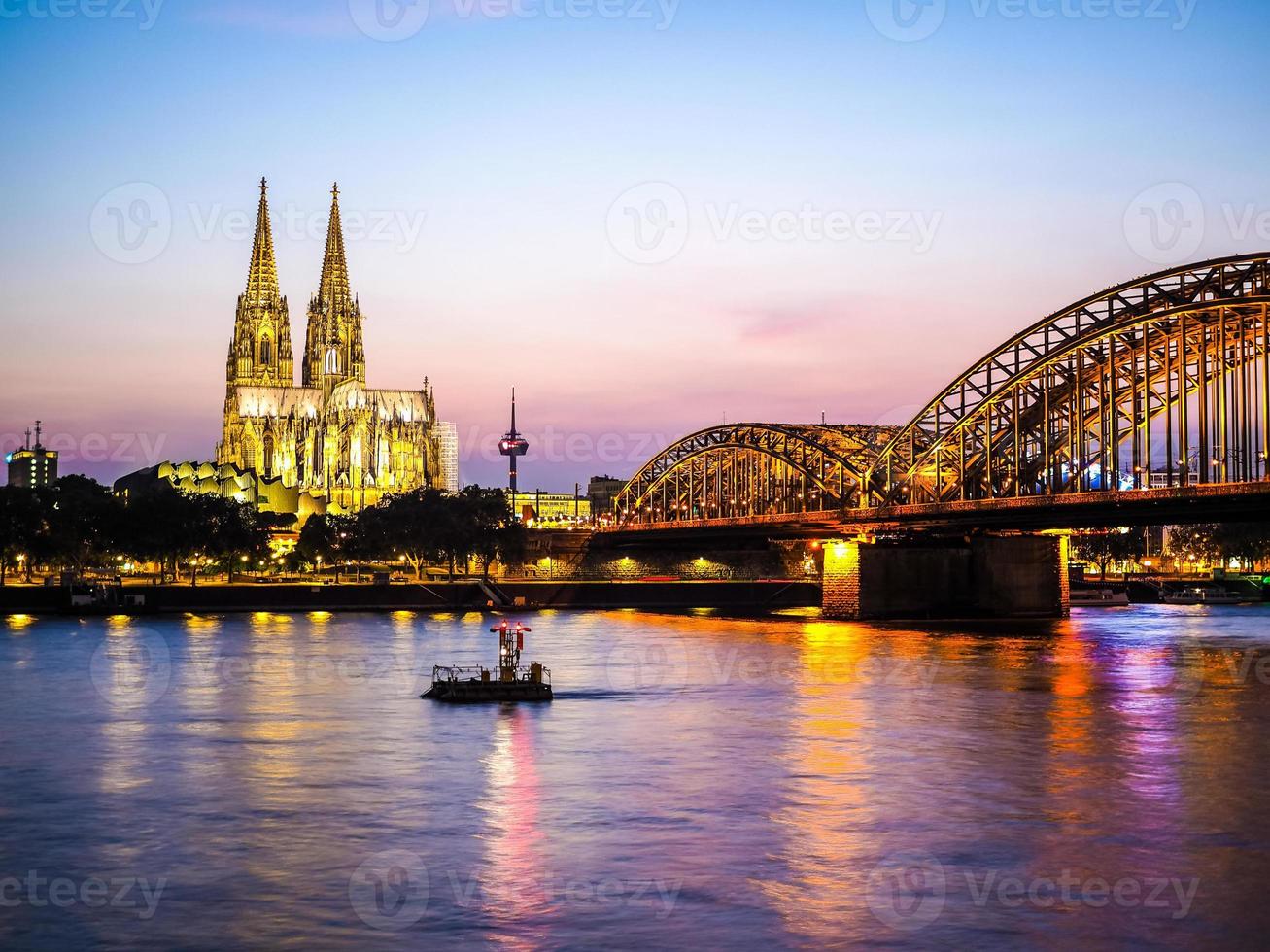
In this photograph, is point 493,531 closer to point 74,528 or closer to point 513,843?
point 74,528

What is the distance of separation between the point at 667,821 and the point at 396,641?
6325cm

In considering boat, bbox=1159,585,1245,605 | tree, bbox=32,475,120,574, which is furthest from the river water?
boat, bbox=1159,585,1245,605

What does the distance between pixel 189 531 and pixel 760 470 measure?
58.0 metres

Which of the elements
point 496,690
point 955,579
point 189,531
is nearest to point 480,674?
point 496,690

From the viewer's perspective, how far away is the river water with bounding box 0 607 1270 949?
97.1 feet

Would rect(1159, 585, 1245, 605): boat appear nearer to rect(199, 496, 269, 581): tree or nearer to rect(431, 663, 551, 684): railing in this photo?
rect(199, 496, 269, 581): tree

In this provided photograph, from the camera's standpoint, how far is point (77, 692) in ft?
226

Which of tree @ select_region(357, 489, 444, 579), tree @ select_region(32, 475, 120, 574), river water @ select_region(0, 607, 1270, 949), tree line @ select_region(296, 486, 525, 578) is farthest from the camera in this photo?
tree @ select_region(357, 489, 444, 579)

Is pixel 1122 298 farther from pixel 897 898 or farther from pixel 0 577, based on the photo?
pixel 0 577

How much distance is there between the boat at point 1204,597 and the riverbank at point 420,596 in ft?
136

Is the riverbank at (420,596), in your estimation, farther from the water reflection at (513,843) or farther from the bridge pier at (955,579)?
the water reflection at (513,843)

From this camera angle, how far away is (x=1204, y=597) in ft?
578

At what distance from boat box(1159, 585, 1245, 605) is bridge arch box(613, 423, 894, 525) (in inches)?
1464

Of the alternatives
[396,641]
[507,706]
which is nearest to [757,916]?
[507,706]
